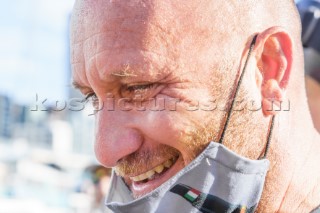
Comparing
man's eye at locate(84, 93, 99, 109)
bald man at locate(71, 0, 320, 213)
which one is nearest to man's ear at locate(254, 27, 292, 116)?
bald man at locate(71, 0, 320, 213)

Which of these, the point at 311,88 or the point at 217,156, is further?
the point at 311,88

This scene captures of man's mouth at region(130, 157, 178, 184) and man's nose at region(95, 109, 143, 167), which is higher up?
man's nose at region(95, 109, 143, 167)

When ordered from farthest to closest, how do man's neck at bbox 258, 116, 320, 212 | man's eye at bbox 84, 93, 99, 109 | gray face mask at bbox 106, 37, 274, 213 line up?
man's eye at bbox 84, 93, 99, 109 < man's neck at bbox 258, 116, 320, 212 < gray face mask at bbox 106, 37, 274, 213

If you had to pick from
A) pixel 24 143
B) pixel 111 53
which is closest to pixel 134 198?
pixel 111 53

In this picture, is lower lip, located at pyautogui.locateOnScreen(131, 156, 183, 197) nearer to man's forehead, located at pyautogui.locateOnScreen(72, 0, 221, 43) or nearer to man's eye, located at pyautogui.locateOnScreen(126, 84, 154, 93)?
man's eye, located at pyautogui.locateOnScreen(126, 84, 154, 93)

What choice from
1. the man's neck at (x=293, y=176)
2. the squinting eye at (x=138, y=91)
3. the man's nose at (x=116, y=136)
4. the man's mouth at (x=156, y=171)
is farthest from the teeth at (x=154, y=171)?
the man's neck at (x=293, y=176)

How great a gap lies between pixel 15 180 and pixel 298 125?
7.97 metres

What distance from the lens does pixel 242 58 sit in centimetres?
215

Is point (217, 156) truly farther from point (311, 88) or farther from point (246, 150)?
point (311, 88)

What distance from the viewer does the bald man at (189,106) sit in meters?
2.06

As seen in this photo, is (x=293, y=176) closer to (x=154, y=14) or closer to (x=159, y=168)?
(x=159, y=168)

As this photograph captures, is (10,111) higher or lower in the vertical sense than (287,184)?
lower

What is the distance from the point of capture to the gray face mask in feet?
6.70

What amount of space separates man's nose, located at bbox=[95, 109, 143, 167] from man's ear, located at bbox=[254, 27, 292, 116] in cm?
50
